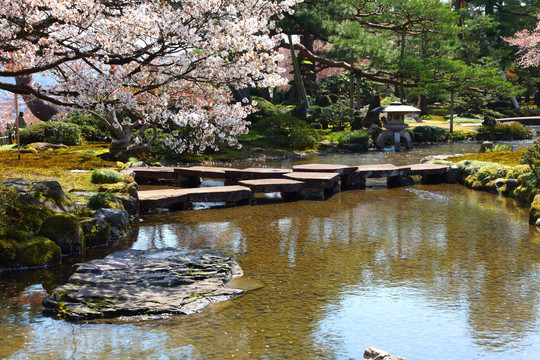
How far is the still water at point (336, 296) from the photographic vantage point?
5734 millimetres

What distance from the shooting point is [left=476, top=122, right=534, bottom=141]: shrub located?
33719mm

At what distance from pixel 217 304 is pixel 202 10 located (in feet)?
17.1

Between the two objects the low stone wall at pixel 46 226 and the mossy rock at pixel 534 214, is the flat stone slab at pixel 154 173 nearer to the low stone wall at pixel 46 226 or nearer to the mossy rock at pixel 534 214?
the low stone wall at pixel 46 226

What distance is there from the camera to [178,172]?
17625 mm

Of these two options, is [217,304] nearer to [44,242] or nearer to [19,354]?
[19,354]

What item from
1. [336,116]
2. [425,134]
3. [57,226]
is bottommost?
[57,226]

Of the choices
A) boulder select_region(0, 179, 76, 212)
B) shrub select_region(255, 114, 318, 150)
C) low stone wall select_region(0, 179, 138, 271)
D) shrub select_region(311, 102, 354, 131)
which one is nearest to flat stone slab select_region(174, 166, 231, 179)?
low stone wall select_region(0, 179, 138, 271)

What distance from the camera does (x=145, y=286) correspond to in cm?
732

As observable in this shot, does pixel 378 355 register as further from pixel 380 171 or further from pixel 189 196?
pixel 380 171

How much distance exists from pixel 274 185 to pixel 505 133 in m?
24.4

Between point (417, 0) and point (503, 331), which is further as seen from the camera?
point (417, 0)

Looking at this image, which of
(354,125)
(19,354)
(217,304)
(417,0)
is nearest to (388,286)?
(217,304)

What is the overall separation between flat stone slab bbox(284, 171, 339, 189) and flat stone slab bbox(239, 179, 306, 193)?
10.4 inches

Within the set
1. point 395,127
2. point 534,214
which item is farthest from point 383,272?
point 395,127
